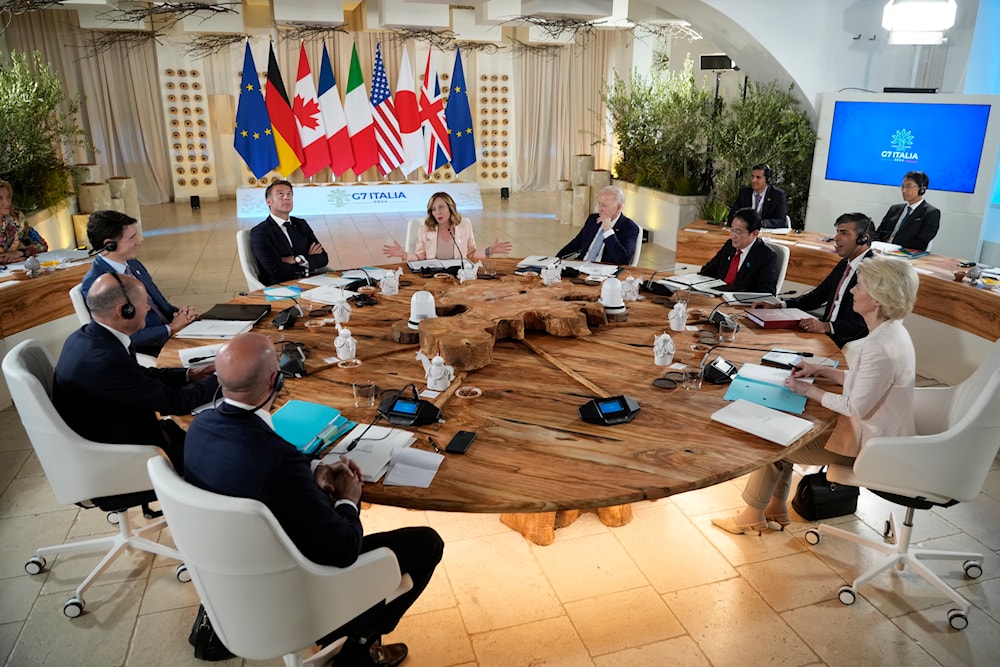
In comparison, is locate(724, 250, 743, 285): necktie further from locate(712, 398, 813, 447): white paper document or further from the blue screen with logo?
the blue screen with logo

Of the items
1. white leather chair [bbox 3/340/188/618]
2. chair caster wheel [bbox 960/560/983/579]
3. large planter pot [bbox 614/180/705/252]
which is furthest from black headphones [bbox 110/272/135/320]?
large planter pot [bbox 614/180/705/252]

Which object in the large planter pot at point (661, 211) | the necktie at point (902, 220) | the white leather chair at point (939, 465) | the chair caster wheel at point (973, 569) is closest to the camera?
the white leather chair at point (939, 465)

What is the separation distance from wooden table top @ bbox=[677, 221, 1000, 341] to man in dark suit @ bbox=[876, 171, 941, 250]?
0.88 feet

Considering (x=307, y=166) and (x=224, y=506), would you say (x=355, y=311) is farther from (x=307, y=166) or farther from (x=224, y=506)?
(x=307, y=166)

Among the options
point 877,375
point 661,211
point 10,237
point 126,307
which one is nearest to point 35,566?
point 126,307

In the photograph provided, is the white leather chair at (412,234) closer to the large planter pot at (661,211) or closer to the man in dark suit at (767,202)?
the man in dark suit at (767,202)

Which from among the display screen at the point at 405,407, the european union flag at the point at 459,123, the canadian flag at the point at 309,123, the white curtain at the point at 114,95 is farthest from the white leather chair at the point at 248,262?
the white curtain at the point at 114,95

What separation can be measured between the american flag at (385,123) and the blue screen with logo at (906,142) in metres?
7.31

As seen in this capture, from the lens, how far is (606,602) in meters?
2.88

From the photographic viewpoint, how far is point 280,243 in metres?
5.13

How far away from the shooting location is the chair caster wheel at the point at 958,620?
8.89ft

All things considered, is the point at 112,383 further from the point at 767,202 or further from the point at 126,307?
the point at 767,202

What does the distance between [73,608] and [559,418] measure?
2034 mm

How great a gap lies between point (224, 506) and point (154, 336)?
7.74 feet
